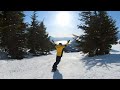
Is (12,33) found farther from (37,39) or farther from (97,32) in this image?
(97,32)

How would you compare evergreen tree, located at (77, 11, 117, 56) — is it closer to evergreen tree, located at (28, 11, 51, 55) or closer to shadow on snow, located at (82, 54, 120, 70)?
shadow on snow, located at (82, 54, 120, 70)

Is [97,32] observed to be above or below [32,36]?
above

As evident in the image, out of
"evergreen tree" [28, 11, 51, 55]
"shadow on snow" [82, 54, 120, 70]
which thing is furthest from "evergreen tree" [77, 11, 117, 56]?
"evergreen tree" [28, 11, 51, 55]

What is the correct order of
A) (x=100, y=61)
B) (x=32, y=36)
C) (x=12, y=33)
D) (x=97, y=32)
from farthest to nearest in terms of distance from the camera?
(x=32, y=36) < (x=12, y=33) < (x=97, y=32) < (x=100, y=61)

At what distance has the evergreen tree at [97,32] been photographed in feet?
64.5

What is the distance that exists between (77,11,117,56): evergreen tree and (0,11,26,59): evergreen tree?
551 cm

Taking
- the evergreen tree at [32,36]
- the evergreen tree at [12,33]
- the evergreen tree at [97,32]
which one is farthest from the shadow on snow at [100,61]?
the evergreen tree at [32,36]

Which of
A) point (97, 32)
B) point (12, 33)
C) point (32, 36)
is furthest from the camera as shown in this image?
point (32, 36)

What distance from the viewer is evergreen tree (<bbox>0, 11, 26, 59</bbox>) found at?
21.2 meters

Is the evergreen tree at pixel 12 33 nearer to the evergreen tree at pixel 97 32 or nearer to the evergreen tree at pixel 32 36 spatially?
the evergreen tree at pixel 32 36

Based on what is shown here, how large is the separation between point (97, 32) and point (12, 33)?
7.32 meters

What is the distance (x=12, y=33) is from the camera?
70.1 ft

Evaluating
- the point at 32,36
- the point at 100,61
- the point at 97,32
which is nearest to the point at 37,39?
the point at 32,36
